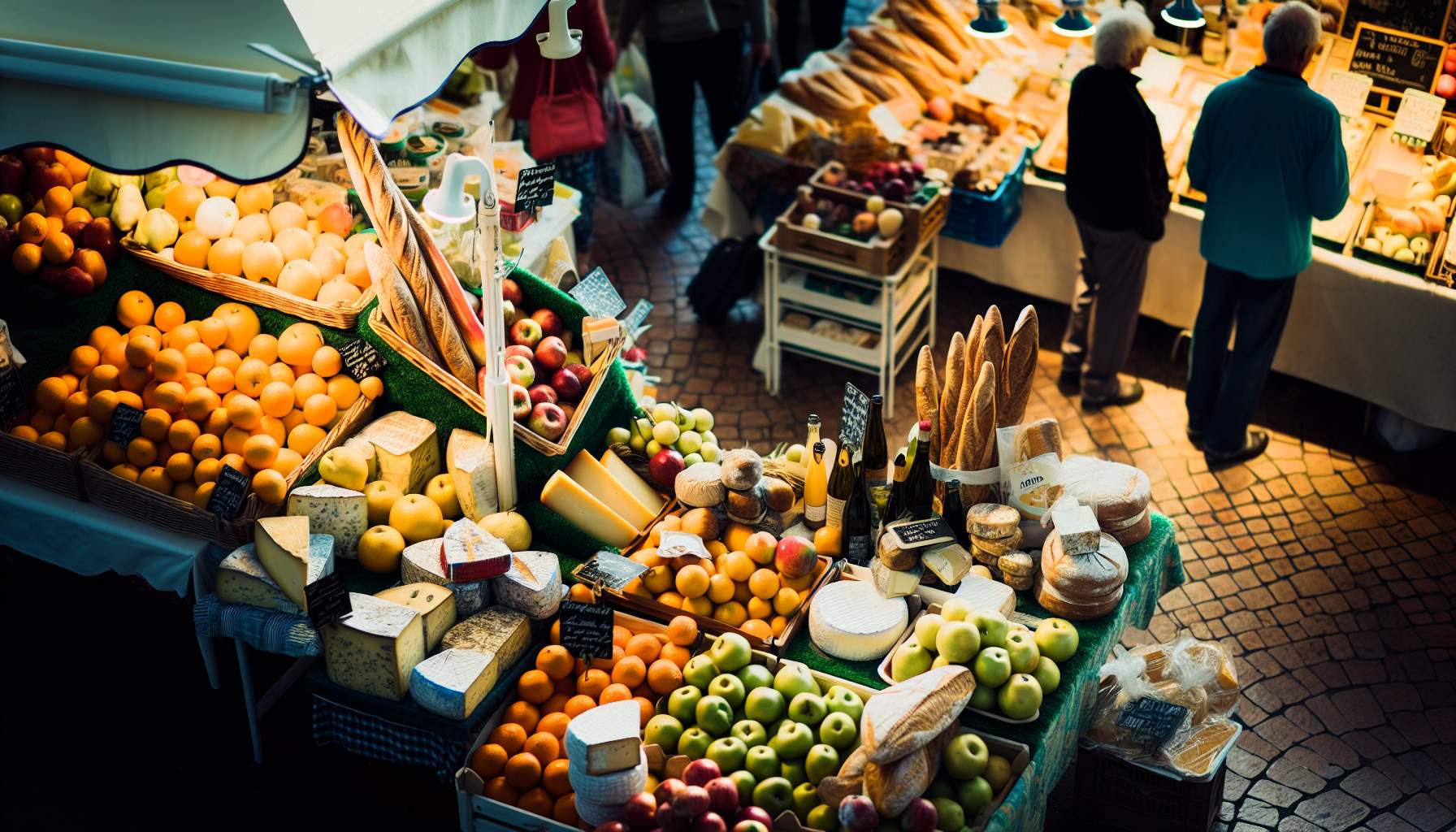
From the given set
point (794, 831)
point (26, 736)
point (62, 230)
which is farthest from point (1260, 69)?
point (26, 736)

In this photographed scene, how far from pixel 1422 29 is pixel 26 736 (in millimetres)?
6779

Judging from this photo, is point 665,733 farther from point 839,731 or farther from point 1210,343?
point 1210,343

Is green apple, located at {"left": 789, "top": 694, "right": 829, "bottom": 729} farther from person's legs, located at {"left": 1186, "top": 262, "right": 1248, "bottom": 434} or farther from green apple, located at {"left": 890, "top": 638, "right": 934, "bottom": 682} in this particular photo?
person's legs, located at {"left": 1186, "top": 262, "right": 1248, "bottom": 434}

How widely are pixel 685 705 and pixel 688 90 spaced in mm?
5073

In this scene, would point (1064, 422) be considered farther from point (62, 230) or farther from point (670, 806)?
point (62, 230)

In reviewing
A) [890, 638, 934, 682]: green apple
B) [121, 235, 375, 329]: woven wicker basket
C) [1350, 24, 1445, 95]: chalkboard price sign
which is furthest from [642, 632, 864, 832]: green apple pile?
[1350, 24, 1445, 95]: chalkboard price sign

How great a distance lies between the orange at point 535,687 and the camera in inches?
159

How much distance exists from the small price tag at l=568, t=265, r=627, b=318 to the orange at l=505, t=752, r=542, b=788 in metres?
1.87

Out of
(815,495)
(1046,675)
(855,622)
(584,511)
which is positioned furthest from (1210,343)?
(584,511)

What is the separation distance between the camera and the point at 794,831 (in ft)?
11.6

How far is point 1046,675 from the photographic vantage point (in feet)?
13.0

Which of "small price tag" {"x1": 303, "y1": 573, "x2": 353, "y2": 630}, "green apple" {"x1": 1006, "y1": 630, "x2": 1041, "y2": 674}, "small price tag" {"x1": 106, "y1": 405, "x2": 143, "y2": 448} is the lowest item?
"green apple" {"x1": 1006, "y1": 630, "x2": 1041, "y2": 674}

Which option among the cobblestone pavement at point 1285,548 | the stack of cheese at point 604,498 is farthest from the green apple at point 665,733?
the cobblestone pavement at point 1285,548

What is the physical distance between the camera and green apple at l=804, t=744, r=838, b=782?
12.1 feet
